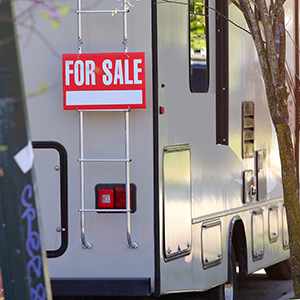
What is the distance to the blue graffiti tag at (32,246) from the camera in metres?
3.21

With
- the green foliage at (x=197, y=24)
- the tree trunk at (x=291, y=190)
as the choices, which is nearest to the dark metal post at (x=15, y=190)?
the green foliage at (x=197, y=24)

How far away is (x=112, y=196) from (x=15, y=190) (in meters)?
1.75

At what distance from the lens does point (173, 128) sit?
5.13 m

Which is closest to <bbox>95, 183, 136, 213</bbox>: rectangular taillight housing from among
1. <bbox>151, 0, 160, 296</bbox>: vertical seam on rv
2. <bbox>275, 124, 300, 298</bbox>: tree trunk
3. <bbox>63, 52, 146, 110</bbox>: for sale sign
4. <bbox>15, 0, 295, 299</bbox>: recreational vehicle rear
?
<bbox>15, 0, 295, 299</bbox>: recreational vehicle rear

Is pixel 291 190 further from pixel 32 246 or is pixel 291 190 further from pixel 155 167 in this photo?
pixel 32 246

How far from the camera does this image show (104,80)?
15.7ft

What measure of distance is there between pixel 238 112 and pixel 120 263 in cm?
202

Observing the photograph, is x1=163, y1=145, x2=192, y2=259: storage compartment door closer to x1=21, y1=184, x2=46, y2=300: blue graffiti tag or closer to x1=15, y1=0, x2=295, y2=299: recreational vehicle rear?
x1=15, y1=0, x2=295, y2=299: recreational vehicle rear

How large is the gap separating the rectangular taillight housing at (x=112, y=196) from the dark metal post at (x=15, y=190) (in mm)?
1640

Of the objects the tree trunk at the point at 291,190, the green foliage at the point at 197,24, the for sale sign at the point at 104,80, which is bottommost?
the tree trunk at the point at 291,190

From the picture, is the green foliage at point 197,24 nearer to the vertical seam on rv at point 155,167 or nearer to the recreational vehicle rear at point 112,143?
the recreational vehicle rear at point 112,143

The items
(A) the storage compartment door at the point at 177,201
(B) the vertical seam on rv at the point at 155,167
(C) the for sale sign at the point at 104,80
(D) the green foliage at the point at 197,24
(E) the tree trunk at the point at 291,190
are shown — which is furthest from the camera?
(E) the tree trunk at the point at 291,190

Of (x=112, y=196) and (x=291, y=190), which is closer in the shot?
(x=112, y=196)

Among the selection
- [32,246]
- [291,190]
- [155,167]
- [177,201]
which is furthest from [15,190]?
[291,190]
